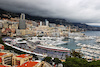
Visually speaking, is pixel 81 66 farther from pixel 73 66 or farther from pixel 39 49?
pixel 39 49

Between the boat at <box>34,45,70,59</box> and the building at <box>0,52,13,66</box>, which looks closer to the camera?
the building at <box>0,52,13,66</box>

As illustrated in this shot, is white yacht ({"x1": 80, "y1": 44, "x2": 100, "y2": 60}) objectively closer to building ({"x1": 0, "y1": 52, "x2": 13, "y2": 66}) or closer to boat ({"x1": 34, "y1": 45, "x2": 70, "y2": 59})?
boat ({"x1": 34, "y1": 45, "x2": 70, "y2": 59})

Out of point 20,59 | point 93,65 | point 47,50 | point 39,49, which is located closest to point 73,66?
point 93,65

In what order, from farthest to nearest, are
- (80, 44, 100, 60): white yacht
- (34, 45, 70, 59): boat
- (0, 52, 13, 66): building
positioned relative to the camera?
(34, 45, 70, 59): boat
(80, 44, 100, 60): white yacht
(0, 52, 13, 66): building

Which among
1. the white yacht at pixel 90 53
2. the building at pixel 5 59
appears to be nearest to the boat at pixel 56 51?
the white yacht at pixel 90 53

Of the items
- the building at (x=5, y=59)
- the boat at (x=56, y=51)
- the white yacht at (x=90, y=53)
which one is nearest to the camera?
the building at (x=5, y=59)

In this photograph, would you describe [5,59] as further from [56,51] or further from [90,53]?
[90,53]

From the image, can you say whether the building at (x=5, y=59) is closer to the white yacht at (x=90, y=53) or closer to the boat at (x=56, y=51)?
the boat at (x=56, y=51)

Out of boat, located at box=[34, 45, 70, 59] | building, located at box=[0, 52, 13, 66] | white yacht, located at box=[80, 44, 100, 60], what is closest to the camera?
building, located at box=[0, 52, 13, 66]

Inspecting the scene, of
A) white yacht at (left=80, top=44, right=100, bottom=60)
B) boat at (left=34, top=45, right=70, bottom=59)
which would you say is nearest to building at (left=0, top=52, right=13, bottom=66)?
boat at (left=34, top=45, right=70, bottom=59)

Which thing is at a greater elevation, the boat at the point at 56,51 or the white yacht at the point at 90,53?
the boat at the point at 56,51

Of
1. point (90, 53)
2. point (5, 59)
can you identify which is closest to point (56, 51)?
→ point (90, 53)
